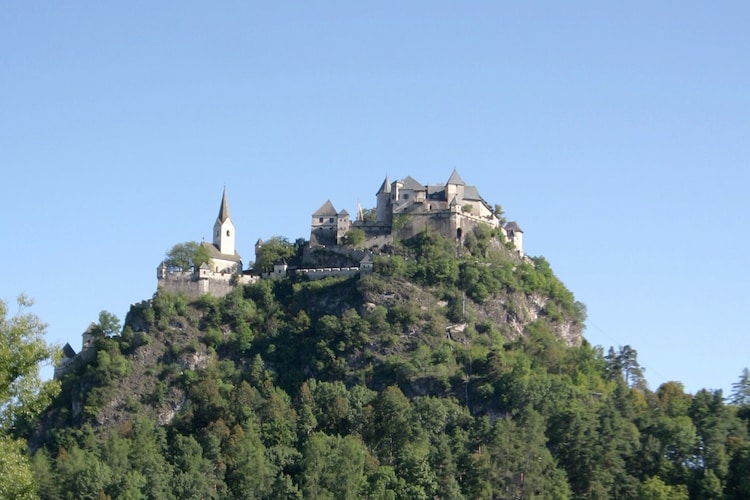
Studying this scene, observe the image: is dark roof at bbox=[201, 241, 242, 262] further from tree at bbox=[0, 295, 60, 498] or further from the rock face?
tree at bbox=[0, 295, 60, 498]

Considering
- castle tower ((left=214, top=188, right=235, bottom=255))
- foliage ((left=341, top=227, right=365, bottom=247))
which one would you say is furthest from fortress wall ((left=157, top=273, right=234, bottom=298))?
foliage ((left=341, top=227, right=365, bottom=247))

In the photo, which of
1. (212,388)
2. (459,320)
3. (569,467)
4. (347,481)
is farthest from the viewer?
(459,320)

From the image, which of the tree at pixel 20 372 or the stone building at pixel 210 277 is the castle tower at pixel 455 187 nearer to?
the stone building at pixel 210 277

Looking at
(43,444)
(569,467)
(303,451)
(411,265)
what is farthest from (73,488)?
(411,265)

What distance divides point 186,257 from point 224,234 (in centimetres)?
636

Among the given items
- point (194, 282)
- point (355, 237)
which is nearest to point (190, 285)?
point (194, 282)

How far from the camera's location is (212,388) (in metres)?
96.9

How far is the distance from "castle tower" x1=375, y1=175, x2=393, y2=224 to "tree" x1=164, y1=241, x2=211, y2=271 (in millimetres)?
15113

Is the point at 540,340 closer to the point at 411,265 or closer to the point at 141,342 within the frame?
the point at 411,265

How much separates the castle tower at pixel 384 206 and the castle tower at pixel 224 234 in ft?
45.0

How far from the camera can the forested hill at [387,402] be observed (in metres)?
79.8

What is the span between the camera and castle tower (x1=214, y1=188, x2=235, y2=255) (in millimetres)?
115750

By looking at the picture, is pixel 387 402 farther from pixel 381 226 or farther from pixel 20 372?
pixel 20 372

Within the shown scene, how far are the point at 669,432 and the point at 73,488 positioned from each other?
124ft
